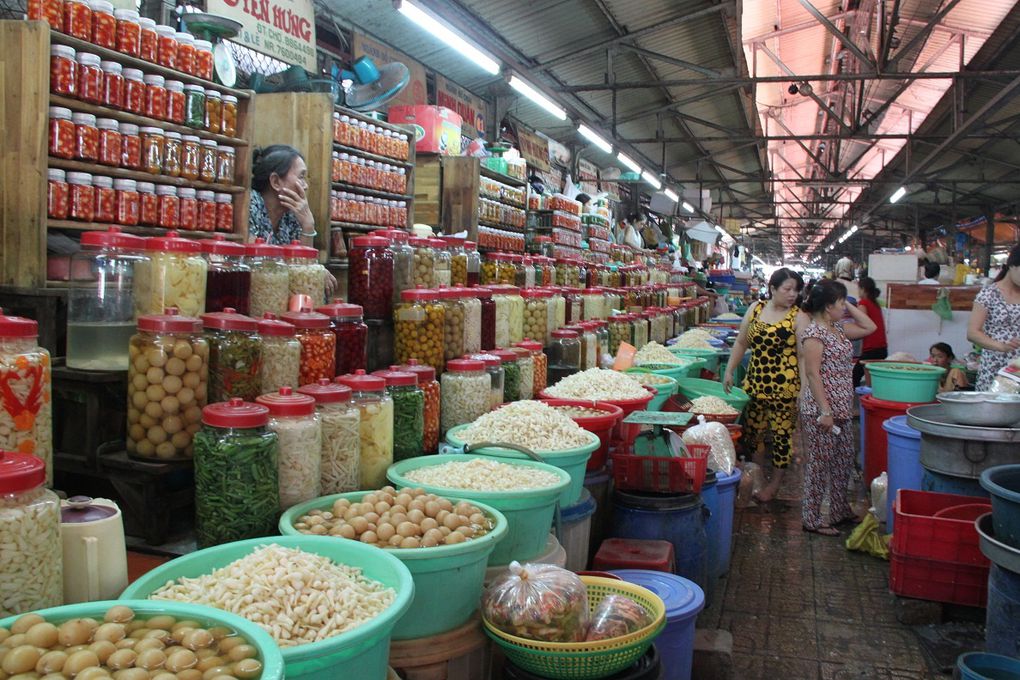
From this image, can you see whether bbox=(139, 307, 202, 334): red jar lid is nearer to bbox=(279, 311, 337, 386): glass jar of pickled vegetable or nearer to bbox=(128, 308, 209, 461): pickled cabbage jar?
bbox=(128, 308, 209, 461): pickled cabbage jar

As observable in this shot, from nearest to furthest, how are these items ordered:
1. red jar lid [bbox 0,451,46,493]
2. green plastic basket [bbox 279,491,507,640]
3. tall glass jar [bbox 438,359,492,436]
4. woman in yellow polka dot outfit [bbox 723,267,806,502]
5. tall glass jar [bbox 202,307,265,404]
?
red jar lid [bbox 0,451,46,493] < green plastic basket [bbox 279,491,507,640] < tall glass jar [bbox 202,307,265,404] < tall glass jar [bbox 438,359,492,436] < woman in yellow polka dot outfit [bbox 723,267,806,502]

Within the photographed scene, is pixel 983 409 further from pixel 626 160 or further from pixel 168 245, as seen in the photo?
pixel 626 160

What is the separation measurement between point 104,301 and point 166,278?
0.59ft

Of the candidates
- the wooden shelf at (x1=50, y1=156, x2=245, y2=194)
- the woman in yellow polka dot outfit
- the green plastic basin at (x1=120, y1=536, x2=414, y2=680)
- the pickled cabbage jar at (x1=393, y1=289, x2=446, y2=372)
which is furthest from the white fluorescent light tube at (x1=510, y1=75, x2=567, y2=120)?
the green plastic basin at (x1=120, y1=536, x2=414, y2=680)

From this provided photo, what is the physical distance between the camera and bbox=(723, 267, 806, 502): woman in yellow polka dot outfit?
17.2ft

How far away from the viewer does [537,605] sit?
1793 mm

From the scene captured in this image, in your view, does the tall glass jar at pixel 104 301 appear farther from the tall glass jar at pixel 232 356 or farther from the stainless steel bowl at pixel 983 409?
the stainless steel bowl at pixel 983 409

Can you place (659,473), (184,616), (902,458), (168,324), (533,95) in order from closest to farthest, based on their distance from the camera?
(184,616)
(168,324)
(659,473)
(902,458)
(533,95)

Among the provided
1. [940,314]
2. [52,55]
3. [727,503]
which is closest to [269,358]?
[52,55]

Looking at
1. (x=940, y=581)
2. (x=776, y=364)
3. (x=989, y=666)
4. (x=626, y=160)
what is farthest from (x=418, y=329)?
(x=626, y=160)

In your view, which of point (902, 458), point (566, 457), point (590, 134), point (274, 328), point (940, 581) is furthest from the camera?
point (590, 134)

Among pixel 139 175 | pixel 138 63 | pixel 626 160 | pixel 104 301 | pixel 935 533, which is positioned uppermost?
pixel 626 160

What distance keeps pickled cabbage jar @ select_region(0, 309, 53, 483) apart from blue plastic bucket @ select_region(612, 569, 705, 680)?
165 cm

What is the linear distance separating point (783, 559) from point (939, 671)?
51.5 inches
